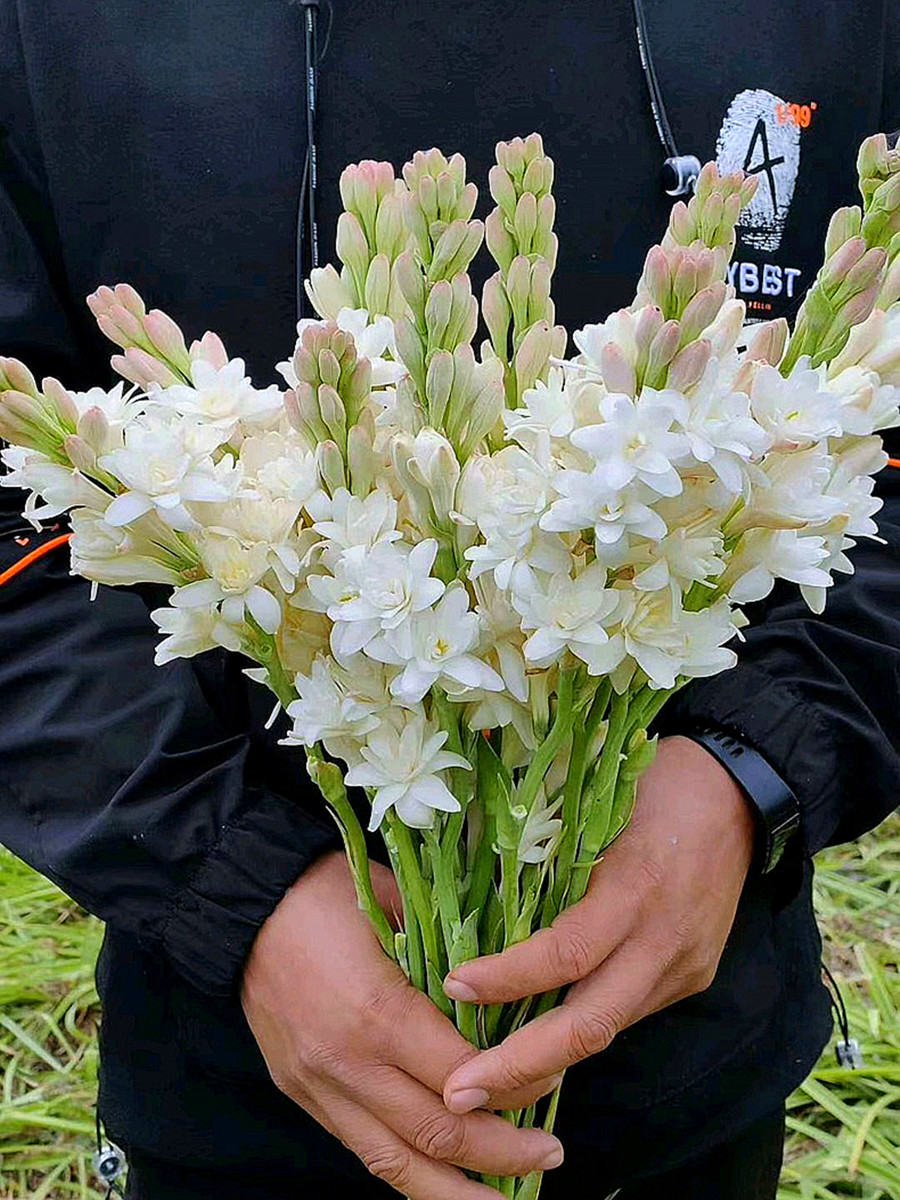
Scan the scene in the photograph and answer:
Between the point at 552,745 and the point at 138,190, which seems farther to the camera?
the point at 138,190

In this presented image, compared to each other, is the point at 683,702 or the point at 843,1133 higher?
the point at 683,702

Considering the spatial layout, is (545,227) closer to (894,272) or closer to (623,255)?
(894,272)

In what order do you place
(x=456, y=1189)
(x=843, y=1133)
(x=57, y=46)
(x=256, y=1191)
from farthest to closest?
(x=843, y=1133) → (x=256, y=1191) → (x=57, y=46) → (x=456, y=1189)

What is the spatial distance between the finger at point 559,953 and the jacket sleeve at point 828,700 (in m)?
0.15

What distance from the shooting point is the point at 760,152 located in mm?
860

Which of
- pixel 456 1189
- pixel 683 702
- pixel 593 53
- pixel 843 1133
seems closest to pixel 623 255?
pixel 593 53

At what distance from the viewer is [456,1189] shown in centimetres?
67

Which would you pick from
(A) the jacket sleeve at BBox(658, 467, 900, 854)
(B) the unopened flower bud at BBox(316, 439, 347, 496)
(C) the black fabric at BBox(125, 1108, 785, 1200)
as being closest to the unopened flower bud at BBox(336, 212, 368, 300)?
(B) the unopened flower bud at BBox(316, 439, 347, 496)

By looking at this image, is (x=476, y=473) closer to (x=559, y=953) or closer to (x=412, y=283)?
(x=412, y=283)

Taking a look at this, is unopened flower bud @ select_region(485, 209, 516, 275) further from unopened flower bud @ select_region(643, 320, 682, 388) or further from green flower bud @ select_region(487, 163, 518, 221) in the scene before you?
unopened flower bud @ select_region(643, 320, 682, 388)

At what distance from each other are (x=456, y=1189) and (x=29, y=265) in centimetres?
55

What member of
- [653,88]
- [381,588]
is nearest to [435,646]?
[381,588]

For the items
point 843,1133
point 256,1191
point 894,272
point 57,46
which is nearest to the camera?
point 894,272

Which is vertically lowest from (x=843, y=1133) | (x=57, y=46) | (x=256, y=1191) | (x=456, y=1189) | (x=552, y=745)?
(x=843, y=1133)
